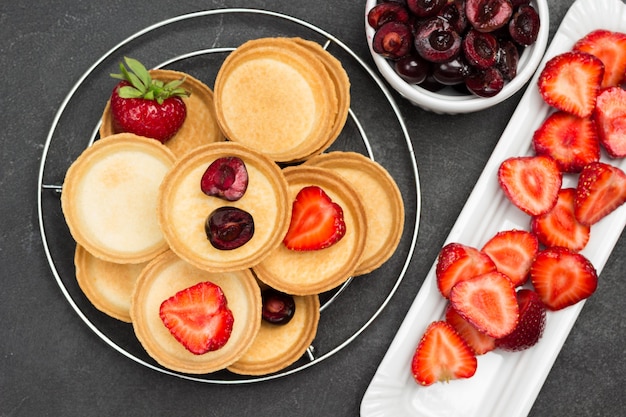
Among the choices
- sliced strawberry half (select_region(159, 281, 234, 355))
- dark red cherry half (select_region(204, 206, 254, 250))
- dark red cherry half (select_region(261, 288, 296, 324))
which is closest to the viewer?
dark red cherry half (select_region(204, 206, 254, 250))

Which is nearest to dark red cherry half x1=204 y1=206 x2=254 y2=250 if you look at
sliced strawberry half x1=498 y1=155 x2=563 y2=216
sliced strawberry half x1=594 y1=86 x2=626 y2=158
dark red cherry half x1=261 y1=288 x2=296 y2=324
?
dark red cherry half x1=261 y1=288 x2=296 y2=324

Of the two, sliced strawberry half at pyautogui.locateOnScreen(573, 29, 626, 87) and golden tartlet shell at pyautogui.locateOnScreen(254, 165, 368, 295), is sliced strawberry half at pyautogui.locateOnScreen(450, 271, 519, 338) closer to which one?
golden tartlet shell at pyautogui.locateOnScreen(254, 165, 368, 295)

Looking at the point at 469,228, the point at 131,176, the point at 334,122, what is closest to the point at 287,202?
the point at 334,122

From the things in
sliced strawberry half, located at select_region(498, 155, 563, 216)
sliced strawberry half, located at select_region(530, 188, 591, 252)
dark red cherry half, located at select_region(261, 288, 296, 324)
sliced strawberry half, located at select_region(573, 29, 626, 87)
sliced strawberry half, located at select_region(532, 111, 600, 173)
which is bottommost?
dark red cherry half, located at select_region(261, 288, 296, 324)

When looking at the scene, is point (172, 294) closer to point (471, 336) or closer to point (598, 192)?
point (471, 336)

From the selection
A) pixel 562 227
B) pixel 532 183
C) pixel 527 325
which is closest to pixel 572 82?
pixel 532 183

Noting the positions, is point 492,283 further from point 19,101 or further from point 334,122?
point 19,101
